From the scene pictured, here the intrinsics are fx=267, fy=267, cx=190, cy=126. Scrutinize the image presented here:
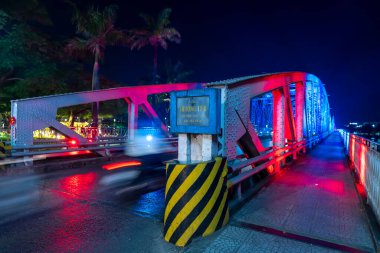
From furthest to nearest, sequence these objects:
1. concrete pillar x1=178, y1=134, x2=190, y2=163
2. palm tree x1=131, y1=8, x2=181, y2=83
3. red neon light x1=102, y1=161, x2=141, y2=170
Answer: palm tree x1=131, y1=8, x2=181, y2=83, red neon light x1=102, y1=161, x2=141, y2=170, concrete pillar x1=178, y1=134, x2=190, y2=163

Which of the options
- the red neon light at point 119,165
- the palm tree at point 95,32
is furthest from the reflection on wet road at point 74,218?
the palm tree at point 95,32

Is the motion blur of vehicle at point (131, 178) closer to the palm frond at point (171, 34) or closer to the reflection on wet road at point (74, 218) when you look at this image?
the reflection on wet road at point (74, 218)

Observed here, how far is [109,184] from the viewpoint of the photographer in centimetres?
784

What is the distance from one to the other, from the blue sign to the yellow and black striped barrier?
0.87 meters

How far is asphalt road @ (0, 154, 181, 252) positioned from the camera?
402cm

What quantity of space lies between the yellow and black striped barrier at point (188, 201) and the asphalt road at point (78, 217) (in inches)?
11.4

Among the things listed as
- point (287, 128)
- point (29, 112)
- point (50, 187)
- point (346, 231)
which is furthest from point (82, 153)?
point (346, 231)

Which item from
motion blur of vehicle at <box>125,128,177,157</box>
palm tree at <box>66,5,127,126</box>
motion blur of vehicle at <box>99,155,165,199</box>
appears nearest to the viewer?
motion blur of vehicle at <box>99,155,165,199</box>

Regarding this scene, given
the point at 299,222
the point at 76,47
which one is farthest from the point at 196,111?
the point at 76,47

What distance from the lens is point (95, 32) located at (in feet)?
66.6

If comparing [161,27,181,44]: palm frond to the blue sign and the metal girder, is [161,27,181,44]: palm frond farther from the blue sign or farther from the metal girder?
the blue sign

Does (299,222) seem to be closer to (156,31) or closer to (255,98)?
(255,98)

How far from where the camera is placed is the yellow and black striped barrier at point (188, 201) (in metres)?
4.00

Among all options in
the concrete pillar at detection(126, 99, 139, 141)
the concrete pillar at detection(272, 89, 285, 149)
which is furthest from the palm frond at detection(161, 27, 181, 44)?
the concrete pillar at detection(272, 89, 285, 149)
